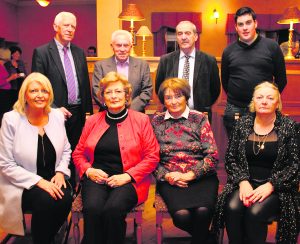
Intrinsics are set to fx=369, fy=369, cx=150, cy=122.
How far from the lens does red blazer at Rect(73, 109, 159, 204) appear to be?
2.34 m

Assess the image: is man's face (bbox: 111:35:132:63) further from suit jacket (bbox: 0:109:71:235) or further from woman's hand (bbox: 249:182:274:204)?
woman's hand (bbox: 249:182:274:204)

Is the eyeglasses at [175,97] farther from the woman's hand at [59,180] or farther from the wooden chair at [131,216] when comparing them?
the woman's hand at [59,180]

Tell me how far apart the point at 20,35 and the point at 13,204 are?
30.4ft

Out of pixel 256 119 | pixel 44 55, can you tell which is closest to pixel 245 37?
pixel 256 119

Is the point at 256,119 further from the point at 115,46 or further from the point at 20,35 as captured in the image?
the point at 20,35

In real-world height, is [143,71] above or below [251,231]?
above

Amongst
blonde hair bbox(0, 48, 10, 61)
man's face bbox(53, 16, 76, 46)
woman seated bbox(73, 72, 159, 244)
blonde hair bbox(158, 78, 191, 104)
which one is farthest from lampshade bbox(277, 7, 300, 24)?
blonde hair bbox(0, 48, 10, 61)

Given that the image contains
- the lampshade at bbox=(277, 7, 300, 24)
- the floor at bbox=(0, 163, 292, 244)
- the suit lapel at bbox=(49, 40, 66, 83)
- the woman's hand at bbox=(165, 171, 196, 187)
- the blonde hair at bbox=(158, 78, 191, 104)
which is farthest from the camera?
the lampshade at bbox=(277, 7, 300, 24)

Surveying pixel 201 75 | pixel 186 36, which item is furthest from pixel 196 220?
pixel 186 36

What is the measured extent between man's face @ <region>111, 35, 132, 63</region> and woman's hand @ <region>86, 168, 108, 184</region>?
→ 1035 millimetres

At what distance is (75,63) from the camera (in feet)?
9.85

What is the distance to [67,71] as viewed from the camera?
295cm

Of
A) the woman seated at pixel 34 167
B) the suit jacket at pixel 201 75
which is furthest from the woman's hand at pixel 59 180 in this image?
the suit jacket at pixel 201 75

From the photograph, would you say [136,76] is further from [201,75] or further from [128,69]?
[201,75]
